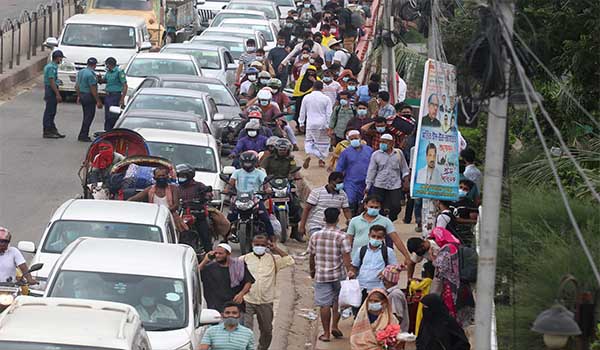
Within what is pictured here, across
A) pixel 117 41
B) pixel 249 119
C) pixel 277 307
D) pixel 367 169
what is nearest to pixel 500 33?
pixel 277 307

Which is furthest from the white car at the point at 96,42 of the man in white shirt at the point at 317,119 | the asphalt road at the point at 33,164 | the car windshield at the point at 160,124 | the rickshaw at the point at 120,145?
the rickshaw at the point at 120,145

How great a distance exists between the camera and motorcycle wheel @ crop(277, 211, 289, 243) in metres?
21.9

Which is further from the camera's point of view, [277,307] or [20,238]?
[20,238]

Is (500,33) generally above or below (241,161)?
above

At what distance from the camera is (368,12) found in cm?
4675

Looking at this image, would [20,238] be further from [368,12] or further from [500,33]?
[368,12]

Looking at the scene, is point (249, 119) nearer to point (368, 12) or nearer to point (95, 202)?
point (95, 202)

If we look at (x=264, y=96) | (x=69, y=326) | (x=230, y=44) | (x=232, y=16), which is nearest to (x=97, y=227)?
(x=69, y=326)

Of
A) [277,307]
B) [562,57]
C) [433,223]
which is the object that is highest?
[562,57]

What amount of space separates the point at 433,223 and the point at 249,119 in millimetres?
5179

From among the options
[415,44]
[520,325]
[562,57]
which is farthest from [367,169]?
[415,44]

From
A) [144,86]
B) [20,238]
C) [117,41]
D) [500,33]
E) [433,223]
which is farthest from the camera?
[117,41]

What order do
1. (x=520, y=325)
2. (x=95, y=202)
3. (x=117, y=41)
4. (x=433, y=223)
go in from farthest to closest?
(x=117, y=41), (x=433, y=223), (x=95, y=202), (x=520, y=325)

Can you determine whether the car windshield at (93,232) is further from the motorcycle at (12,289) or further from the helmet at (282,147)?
the helmet at (282,147)
